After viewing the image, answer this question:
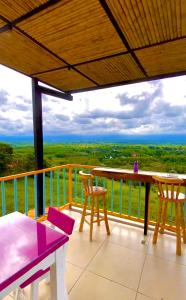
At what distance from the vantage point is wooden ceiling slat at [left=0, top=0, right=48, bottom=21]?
4.23 feet

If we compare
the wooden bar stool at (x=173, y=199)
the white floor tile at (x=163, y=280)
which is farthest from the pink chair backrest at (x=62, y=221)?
the wooden bar stool at (x=173, y=199)

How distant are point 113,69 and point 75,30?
1.04 metres

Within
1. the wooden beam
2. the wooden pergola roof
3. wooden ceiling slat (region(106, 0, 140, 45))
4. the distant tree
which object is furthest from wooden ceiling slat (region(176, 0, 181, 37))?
the distant tree

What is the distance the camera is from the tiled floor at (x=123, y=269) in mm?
1612

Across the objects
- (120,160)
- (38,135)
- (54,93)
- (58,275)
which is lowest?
(58,275)

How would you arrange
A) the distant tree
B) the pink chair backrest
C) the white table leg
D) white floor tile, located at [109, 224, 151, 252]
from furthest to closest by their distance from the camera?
the distant tree
white floor tile, located at [109, 224, 151, 252]
the pink chair backrest
the white table leg

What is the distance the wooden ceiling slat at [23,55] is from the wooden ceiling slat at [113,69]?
0.47 meters

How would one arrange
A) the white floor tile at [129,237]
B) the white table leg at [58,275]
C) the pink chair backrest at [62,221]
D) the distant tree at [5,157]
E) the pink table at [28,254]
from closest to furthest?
the pink table at [28,254] → the white table leg at [58,275] → the pink chair backrest at [62,221] → the white floor tile at [129,237] → the distant tree at [5,157]

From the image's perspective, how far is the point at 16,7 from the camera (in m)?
1.35

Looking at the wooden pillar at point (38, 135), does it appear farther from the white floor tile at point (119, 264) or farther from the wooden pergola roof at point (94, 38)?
the white floor tile at point (119, 264)

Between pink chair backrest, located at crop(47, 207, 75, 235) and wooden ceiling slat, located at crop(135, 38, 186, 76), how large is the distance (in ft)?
6.72

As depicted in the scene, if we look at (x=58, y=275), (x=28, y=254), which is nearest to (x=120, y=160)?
(x=58, y=275)

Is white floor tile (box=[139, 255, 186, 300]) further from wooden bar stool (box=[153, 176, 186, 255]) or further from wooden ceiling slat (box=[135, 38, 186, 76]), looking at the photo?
wooden ceiling slat (box=[135, 38, 186, 76])

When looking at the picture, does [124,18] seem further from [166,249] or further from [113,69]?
[166,249]
